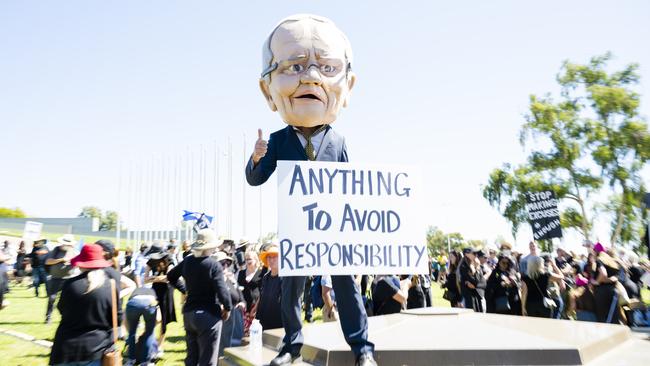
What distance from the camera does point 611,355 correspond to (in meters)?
3.94

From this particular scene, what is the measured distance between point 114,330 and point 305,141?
2.75 meters

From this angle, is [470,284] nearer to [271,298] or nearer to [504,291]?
[504,291]

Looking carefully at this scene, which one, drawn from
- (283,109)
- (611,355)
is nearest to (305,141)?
(283,109)

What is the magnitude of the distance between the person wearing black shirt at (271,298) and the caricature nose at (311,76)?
2945 mm

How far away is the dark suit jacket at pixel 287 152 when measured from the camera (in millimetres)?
3699

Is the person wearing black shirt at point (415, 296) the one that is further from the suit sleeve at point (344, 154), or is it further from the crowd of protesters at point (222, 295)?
the suit sleeve at point (344, 154)

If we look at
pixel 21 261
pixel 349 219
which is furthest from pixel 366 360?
pixel 21 261

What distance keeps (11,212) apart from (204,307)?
89450 mm

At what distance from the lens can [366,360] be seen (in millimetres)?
3340

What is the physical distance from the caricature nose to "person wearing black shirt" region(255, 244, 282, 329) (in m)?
2.95

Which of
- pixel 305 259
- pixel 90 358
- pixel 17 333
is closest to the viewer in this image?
pixel 305 259

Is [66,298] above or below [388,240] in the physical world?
below

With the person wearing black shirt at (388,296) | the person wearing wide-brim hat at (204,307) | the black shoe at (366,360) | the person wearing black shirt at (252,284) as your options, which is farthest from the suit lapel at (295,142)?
the person wearing black shirt at (252,284)

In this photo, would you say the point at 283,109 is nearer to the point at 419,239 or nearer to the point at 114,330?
the point at 419,239
